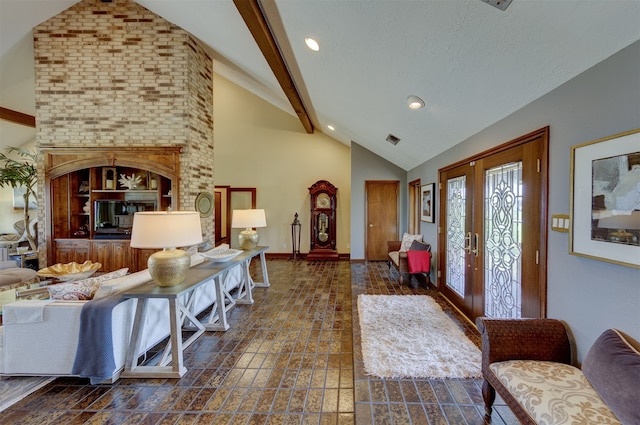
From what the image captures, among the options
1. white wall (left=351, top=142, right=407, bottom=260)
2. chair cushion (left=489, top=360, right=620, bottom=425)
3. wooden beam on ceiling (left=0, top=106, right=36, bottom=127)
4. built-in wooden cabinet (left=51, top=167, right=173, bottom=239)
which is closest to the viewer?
chair cushion (left=489, top=360, right=620, bottom=425)

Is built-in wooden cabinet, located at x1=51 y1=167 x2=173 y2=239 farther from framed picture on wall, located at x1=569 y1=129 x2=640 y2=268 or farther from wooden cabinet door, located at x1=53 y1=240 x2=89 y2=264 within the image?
framed picture on wall, located at x1=569 y1=129 x2=640 y2=268

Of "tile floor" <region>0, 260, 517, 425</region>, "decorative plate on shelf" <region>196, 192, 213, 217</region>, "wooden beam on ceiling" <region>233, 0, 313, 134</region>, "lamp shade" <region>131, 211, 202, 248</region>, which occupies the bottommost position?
"tile floor" <region>0, 260, 517, 425</region>

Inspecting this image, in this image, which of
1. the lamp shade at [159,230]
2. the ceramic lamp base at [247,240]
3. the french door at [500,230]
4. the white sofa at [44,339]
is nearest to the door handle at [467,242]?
the french door at [500,230]

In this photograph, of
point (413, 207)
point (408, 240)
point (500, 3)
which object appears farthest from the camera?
point (413, 207)

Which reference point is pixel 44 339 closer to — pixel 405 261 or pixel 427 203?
pixel 405 261

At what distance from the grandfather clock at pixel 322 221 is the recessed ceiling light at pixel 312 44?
13.8ft

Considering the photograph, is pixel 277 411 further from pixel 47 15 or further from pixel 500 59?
pixel 47 15

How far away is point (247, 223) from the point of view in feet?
13.9

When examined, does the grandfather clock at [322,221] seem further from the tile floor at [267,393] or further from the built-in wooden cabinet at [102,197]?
the tile floor at [267,393]

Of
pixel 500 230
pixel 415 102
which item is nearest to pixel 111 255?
pixel 415 102

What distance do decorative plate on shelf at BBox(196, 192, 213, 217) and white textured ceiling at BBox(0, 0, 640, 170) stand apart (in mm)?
2391

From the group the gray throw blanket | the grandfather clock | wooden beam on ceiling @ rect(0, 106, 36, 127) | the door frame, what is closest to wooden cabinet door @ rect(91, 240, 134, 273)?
the gray throw blanket

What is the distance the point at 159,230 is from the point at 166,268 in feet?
1.10

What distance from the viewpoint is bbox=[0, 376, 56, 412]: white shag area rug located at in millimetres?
1970
